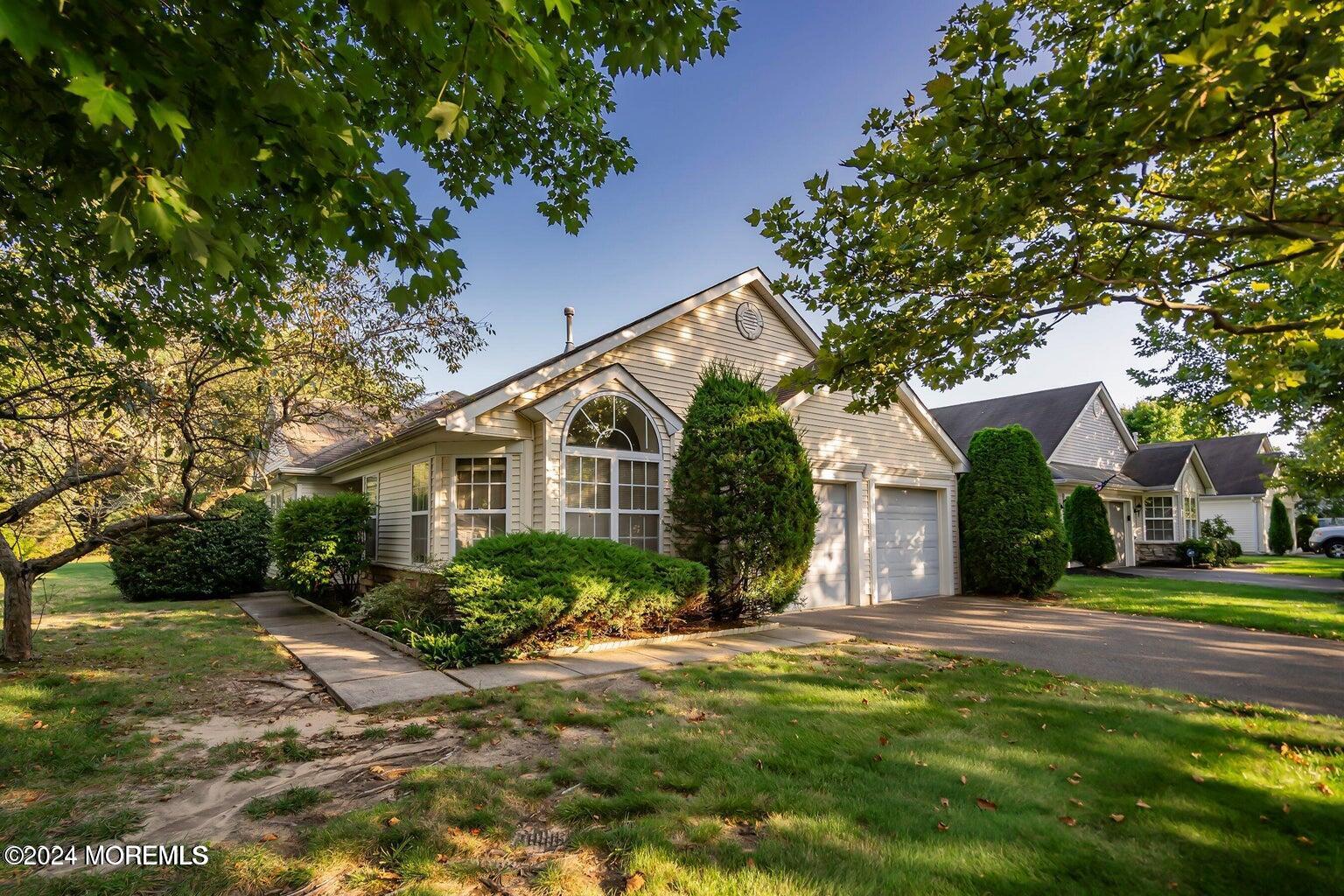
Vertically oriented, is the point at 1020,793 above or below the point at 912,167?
below

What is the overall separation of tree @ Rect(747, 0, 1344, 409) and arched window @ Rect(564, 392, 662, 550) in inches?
189

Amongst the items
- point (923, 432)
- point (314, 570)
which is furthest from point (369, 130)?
point (923, 432)

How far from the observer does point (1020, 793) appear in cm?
363

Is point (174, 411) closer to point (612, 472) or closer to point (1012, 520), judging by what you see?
point (612, 472)

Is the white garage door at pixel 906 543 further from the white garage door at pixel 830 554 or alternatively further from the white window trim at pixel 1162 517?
the white window trim at pixel 1162 517

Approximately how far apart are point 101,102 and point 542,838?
11.6ft

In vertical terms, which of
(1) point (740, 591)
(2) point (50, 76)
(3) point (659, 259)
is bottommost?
(1) point (740, 591)

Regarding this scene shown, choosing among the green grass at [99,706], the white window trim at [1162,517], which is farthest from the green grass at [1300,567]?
the green grass at [99,706]

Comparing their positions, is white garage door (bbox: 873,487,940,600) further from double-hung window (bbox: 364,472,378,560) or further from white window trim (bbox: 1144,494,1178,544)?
white window trim (bbox: 1144,494,1178,544)

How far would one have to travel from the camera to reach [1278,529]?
93.8 feet

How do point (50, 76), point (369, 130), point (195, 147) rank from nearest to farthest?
point (195, 147) < point (50, 76) < point (369, 130)

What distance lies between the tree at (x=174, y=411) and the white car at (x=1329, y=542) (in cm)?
3629

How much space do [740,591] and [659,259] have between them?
677 cm

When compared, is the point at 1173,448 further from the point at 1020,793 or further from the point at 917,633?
the point at 1020,793
